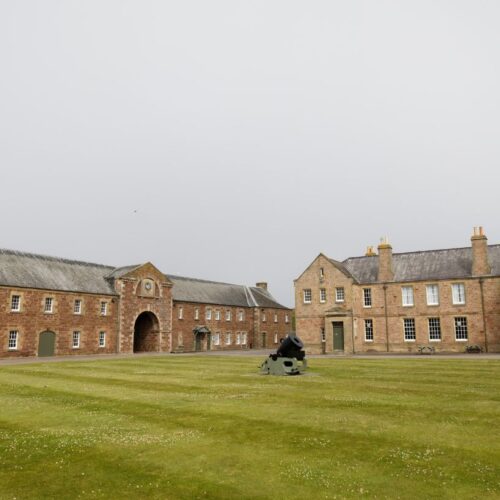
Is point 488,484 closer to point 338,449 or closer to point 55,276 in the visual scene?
point 338,449

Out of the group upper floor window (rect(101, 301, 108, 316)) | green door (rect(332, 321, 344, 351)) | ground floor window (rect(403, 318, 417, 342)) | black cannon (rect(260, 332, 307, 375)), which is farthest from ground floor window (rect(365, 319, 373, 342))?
upper floor window (rect(101, 301, 108, 316))

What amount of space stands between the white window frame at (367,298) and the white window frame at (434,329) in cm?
559

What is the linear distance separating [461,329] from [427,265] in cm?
673

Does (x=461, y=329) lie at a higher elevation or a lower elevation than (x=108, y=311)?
lower

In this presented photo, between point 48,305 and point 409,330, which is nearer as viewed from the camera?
point 48,305

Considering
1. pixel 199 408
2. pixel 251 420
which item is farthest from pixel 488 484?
pixel 199 408

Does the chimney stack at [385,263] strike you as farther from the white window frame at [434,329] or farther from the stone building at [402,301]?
the white window frame at [434,329]

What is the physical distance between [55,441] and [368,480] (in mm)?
6184

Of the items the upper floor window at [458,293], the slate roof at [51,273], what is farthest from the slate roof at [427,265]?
the slate roof at [51,273]

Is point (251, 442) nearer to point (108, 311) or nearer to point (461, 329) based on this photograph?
point (461, 329)

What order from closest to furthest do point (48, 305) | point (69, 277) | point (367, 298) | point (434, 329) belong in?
1. point (434, 329)
2. point (48, 305)
3. point (367, 298)
4. point (69, 277)

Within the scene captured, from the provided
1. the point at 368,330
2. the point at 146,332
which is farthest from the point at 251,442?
the point at 146,332

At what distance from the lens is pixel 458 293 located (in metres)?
43.1

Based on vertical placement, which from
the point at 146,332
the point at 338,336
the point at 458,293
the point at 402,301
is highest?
the point at 458,293
